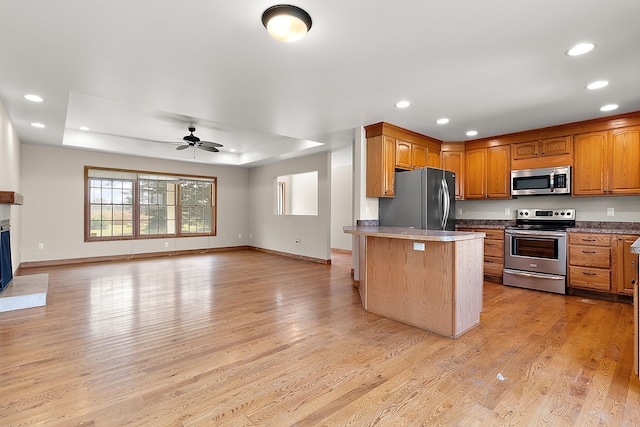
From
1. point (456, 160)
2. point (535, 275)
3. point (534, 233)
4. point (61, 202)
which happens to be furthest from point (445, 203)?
point (61, 202)

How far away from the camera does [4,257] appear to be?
3.90 m

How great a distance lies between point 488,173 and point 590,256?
188 cm

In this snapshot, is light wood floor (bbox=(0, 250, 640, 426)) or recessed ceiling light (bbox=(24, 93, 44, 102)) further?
recessed ceiling light (bbox=(24, 93, 44, 102))

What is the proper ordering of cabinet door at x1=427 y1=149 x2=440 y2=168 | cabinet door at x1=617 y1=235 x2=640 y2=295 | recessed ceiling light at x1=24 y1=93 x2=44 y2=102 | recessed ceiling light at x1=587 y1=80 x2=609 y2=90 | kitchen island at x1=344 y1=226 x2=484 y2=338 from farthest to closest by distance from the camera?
1. cabinet door at x1=427 y1=149 x2=440 y2=168
2. cabinet door at x1=617 y1=235 x2=640 y2=295
3. recessed ceiling light at x1=24 y1=93 x2=44 y2=102
4. recessed ceiling light at x1=587 y1=80 x2=609 y2=90
5. kitchen island at x1=344 y1=226 x2=484 y2=338

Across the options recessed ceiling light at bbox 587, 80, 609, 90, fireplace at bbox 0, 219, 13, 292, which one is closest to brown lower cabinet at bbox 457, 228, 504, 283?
recessed ceiling light at bbox 587, 80, 609, 90

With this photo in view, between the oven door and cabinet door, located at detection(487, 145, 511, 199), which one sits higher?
cabinet door, located at detection(487, 145, 511, 199)

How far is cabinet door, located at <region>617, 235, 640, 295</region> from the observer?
13.0 feet

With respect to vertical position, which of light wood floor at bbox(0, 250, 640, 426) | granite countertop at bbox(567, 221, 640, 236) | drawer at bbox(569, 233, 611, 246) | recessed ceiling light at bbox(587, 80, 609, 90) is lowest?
light wood floor at bbox(0, 250, 640, 426)

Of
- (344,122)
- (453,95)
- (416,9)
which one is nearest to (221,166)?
(344,122)

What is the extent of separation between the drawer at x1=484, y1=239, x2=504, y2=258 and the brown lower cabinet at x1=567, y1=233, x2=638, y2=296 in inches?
34.2

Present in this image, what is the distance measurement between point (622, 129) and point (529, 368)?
12.3 feet

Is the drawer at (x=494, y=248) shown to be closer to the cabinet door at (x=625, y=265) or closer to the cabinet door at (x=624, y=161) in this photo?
the cabinet door at (x=625, y=265)

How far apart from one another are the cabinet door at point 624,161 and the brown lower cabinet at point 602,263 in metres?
Result: 0.67

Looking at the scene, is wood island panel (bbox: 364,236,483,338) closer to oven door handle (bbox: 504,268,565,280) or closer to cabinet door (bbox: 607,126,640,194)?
oven door handle (bbox: 504,268,565,280)
